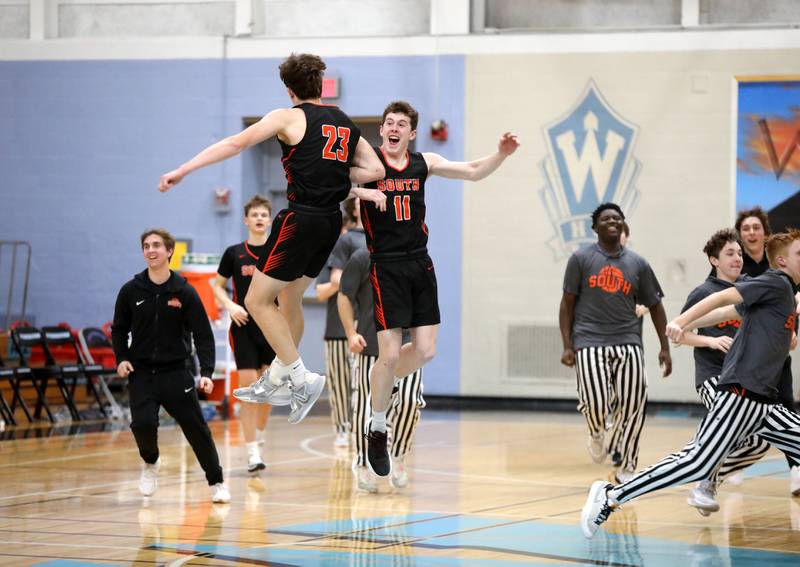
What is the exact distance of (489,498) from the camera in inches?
356

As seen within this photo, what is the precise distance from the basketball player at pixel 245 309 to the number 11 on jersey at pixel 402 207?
8.74ft

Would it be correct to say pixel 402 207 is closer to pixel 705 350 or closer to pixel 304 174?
pixel 304 174

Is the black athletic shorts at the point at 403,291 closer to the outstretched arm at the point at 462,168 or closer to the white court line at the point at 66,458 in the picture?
→ the outstretched arm at the point at 462,168

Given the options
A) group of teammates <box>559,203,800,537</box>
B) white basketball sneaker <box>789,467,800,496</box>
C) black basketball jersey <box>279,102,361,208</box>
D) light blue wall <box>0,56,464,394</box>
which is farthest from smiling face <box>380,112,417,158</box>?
light blue wall <box>0,56,464,394</box>

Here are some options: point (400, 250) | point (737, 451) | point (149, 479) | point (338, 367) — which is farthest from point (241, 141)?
point (338, 367)

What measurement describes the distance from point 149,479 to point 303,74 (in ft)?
11.4

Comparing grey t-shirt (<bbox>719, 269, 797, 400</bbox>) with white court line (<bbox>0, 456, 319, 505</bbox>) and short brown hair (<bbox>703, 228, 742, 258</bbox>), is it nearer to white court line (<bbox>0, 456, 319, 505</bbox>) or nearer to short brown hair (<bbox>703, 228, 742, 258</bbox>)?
short brown hair (<bbox>703, 228, 742, 258</bbox>)

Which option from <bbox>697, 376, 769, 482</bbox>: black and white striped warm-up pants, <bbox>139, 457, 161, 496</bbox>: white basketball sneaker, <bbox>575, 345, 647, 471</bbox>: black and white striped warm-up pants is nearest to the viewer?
<bbox>697, 376, 769, 482</bbox>: black and white striped warm-up pants

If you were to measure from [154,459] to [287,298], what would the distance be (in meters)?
2.08

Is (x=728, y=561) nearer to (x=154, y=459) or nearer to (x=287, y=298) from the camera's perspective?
(x=287, y=298)

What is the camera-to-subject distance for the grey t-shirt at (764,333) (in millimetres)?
6609

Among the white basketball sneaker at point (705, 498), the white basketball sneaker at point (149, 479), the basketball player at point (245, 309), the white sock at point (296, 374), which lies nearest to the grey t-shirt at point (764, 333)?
the white basketball sneaker at point (705, 498)

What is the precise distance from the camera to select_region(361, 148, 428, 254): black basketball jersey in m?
7.32

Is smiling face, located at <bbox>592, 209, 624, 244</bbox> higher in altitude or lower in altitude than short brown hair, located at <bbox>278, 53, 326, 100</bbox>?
lower
